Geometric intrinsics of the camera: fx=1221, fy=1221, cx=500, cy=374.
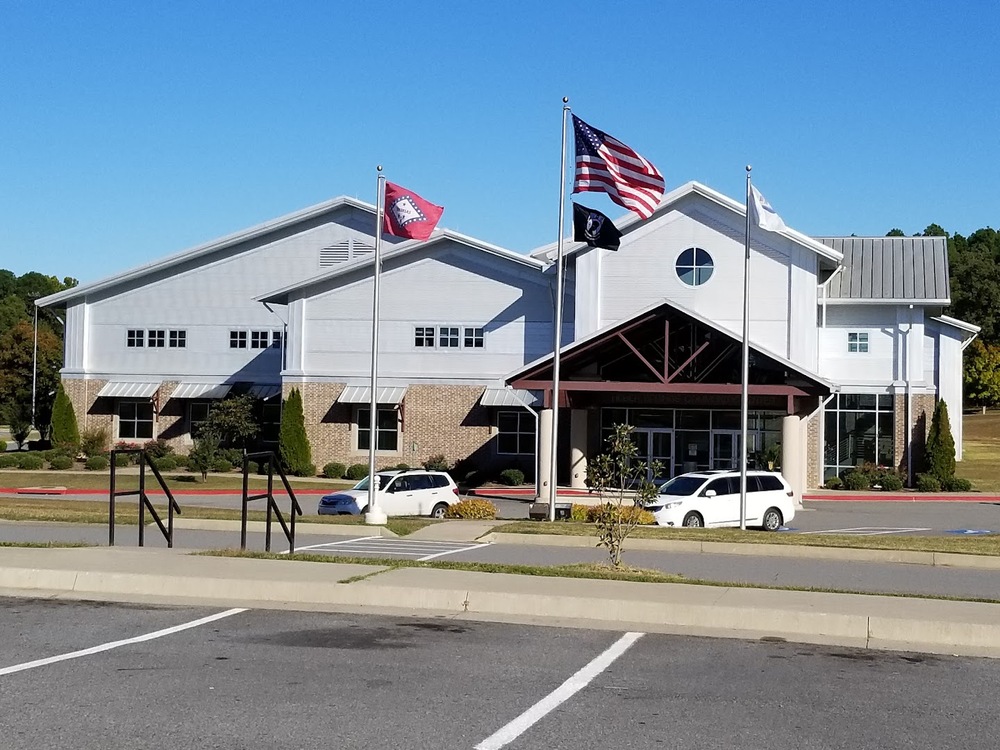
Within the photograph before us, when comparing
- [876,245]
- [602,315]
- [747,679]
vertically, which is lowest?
[747,679]

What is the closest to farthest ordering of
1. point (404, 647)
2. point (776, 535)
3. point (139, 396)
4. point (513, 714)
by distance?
point (513, 714), point (404, 647), point (776, 535), point (139, 396)

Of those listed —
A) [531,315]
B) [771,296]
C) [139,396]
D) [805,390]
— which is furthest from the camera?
[139,396]

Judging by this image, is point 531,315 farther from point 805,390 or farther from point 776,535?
point 776,535

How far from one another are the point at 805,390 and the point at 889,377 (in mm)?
10585

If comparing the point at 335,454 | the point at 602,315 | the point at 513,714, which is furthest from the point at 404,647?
the point at 335,454

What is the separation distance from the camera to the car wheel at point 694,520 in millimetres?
27219

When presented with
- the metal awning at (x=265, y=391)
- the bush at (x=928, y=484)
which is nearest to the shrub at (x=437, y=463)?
the metal awning at (x=265, y=391)

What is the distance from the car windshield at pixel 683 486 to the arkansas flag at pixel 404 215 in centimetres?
795

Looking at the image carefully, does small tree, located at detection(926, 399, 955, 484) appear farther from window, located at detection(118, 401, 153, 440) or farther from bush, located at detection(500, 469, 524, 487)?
window, located at detection(118, 401, 153, 440)

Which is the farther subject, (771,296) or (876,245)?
(876,245)

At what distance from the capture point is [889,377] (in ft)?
149

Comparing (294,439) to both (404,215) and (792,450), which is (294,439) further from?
(404,215)

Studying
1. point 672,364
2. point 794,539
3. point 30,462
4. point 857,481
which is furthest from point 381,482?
point 30,462

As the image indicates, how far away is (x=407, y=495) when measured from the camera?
30188 mm
